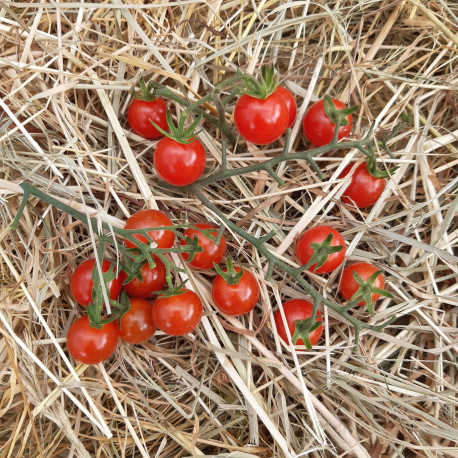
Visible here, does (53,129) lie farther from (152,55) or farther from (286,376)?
(286,376)

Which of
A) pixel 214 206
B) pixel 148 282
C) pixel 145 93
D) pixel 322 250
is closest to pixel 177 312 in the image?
pixel 148 282

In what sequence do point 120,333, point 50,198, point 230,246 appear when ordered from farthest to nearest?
point 230,246 → point 120,333 → point 50,198

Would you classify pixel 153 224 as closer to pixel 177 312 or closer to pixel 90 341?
pixel 177 312

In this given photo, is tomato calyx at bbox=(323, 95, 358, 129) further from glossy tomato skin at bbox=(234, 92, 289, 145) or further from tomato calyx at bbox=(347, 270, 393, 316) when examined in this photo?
tomato calyx at bbox=(347, 270, 393, 316)

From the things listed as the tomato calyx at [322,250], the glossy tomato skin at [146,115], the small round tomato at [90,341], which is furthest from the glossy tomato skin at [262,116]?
the small round tomato at [90,341]

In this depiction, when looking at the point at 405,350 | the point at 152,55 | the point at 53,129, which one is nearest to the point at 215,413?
the point at 405,350
